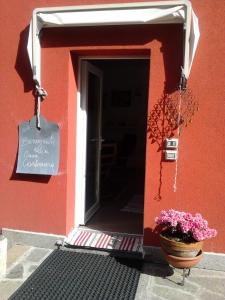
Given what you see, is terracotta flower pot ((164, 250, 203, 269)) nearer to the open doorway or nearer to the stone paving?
the stone paving

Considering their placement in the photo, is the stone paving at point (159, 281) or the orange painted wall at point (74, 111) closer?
the stone paving at point (159, 281)

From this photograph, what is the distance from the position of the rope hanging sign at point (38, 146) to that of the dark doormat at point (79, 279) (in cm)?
105

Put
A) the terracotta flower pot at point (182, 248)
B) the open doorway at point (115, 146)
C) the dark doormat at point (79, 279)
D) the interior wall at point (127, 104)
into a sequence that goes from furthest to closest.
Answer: the interior wall at point (127, 104) < the open doorway at point (115, 146) < the terracotta flower pot at point (182, 248) < the dark doormat at point (79, 279)

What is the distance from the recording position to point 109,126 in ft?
33.4

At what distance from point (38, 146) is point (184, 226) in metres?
1.97

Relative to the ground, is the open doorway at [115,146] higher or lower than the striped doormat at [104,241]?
higher

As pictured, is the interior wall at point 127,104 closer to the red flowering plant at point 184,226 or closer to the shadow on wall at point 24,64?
the shadow on wall at point 24,64

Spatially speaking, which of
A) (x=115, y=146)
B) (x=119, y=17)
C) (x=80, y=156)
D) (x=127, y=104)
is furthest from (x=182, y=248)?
(x=127, y=104)

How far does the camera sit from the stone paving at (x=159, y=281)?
3453 mm

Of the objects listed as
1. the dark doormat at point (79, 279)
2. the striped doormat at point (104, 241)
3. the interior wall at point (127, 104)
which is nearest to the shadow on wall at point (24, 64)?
the striped doormat at point (104, 241)

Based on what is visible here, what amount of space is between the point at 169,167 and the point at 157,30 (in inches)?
59.4

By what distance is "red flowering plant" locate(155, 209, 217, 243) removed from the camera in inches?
143

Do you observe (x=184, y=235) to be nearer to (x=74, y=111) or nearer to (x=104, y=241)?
(x=104, y=241)

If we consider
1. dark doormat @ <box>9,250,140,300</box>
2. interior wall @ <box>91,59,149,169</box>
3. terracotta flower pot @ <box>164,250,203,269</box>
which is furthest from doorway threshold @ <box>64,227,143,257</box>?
interior wall @ <box>91,59,149,169</box>
